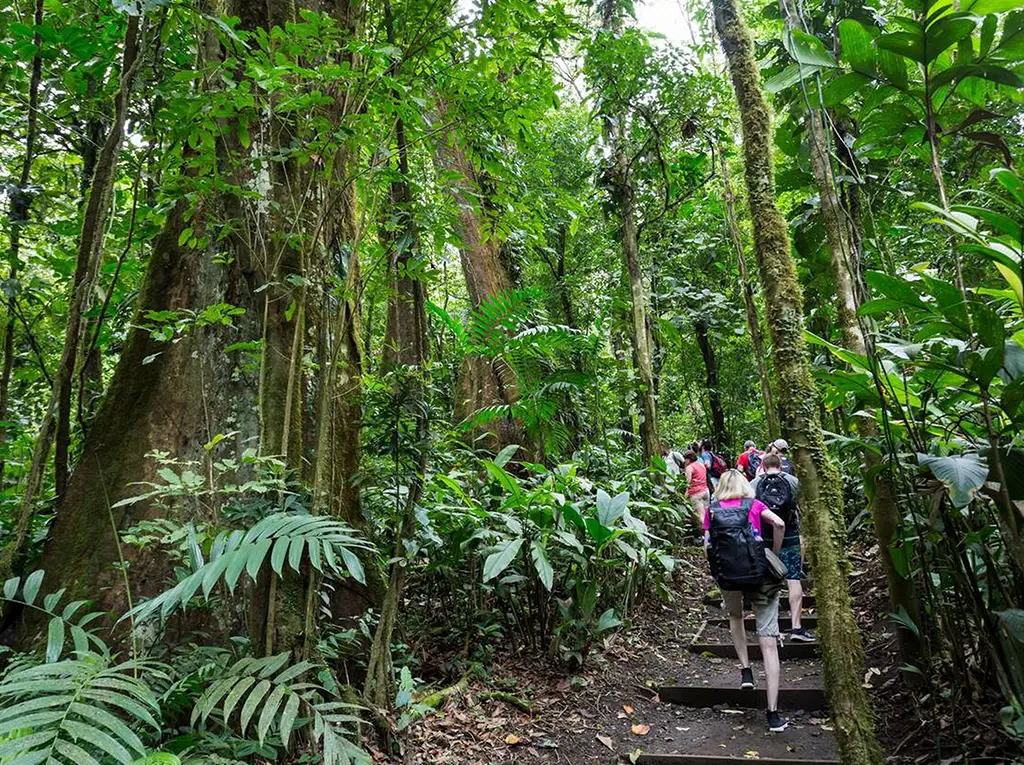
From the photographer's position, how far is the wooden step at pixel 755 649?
4723mm

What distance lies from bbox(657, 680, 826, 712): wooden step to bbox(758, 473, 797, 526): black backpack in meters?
1.47

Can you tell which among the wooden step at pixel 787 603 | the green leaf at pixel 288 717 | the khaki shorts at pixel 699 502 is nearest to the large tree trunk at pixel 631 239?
the khaki shorts at pixel 699 502

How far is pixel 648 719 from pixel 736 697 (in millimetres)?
649

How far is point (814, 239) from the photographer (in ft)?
17.6

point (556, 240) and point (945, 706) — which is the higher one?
point (556, 240)

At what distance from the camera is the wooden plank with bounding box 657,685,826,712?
3.91 metres

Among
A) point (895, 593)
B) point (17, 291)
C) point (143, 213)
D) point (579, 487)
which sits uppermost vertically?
point (143, 213)

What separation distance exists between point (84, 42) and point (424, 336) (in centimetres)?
238

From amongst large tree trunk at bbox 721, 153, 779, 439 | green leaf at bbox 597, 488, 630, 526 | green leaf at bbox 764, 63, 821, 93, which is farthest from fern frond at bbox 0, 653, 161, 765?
large tree trunk at bbox 721, 153, 779, 439

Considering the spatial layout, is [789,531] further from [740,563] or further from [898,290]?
[898,290]

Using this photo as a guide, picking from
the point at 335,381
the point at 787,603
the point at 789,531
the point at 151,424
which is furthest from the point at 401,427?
the point at 787,603

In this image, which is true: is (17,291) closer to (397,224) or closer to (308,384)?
(308,384)

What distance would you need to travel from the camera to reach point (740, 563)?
13.2 ft

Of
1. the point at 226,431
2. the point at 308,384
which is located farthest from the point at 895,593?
the point at 226,431
